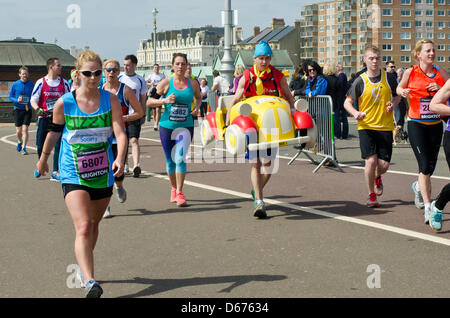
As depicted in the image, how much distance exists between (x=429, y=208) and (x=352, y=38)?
188 meters

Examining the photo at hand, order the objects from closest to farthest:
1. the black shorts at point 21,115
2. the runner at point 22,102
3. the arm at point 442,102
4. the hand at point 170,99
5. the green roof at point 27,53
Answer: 1. the arm at point 442,102
2. the hand at point 170,99
3. the runner at point 22,102
4. the black shorts at point 21,115
5. the green roof at point 27,53

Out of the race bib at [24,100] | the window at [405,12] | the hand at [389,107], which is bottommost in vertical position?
the hand at [389,107]

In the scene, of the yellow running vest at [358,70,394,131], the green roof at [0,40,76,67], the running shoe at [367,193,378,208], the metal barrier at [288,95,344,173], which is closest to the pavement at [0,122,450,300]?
the running shoe at [367,193,378,208]

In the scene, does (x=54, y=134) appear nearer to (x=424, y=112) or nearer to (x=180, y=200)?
(x=180, y=200)

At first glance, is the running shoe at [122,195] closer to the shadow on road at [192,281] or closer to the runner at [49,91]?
the shadow on road at [192,281]

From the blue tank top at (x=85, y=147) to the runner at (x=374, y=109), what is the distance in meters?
4.09

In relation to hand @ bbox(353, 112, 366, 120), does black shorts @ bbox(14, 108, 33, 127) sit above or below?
below

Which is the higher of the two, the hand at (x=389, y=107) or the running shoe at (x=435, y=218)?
the hand at (x=389, y=107)

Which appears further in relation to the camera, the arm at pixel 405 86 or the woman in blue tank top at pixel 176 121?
the woman in blue tank top at pixel 176 121

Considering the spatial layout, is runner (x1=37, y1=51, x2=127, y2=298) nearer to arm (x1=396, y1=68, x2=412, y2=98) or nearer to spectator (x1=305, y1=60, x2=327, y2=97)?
arm (x1=396, y1=68, x2=412, y2=98)

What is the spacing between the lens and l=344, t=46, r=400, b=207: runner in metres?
8.81

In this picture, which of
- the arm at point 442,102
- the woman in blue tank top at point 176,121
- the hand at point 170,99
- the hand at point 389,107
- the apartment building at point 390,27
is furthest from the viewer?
the apartment building at point 390,27

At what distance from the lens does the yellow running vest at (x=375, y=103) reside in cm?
882

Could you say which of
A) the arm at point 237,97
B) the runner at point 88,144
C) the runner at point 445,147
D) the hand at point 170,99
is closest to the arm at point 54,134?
the runner at point 88,144
